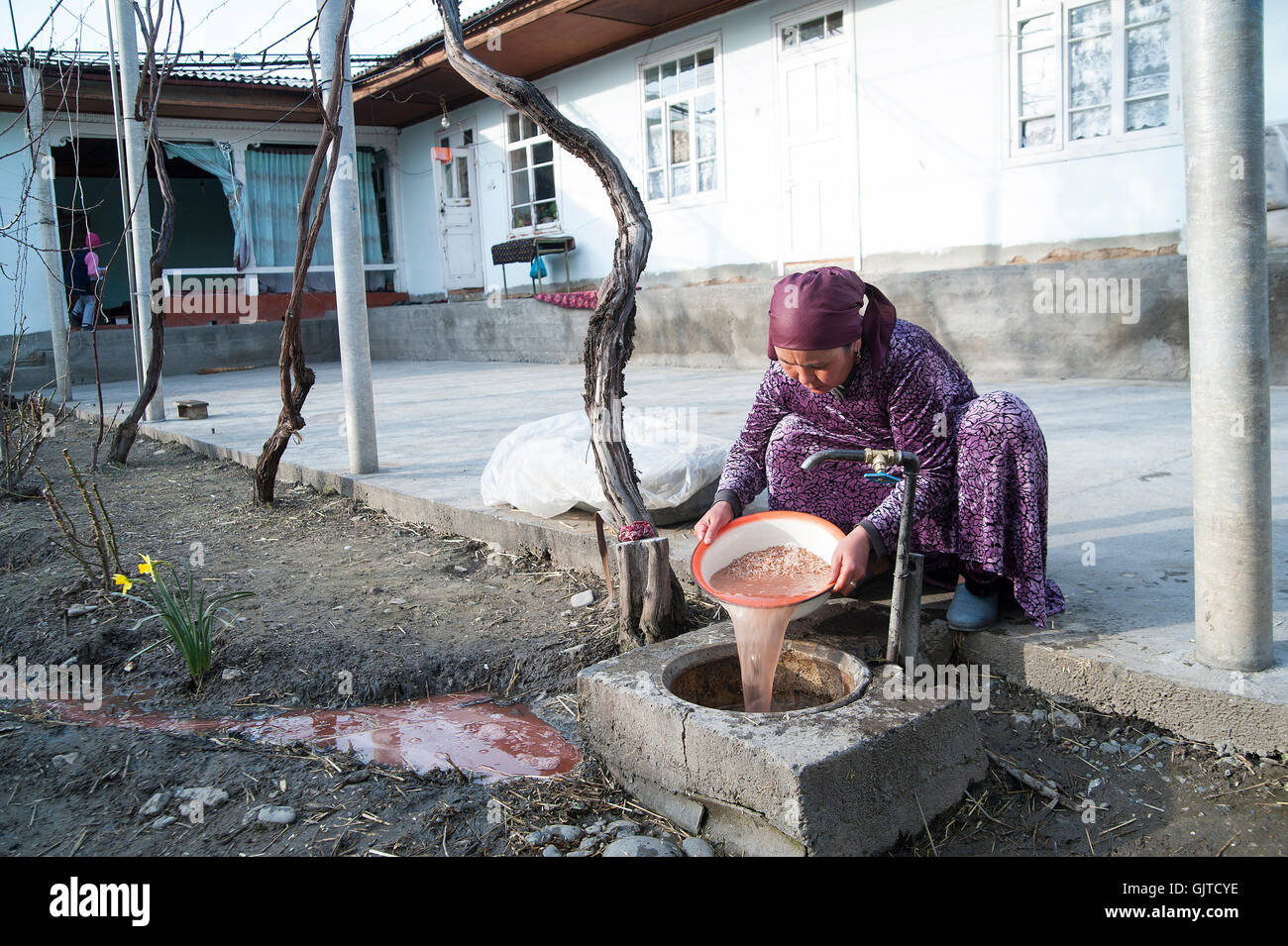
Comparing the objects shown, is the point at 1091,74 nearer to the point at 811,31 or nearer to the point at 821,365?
the point at 811,31

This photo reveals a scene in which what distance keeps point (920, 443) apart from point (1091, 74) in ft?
23.2

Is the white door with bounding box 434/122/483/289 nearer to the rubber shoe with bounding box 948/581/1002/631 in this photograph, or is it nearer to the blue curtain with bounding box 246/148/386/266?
the blue curtain with bounding box 246/148/386/266

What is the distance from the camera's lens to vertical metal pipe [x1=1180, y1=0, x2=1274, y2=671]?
214 centimetres

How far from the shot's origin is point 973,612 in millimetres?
2730

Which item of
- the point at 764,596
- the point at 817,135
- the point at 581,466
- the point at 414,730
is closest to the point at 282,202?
the point at 817,135

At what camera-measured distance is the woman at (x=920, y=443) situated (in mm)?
2512

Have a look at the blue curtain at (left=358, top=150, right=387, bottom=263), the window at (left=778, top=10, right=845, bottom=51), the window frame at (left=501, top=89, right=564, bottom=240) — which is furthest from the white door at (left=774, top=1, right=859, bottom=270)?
the blue curtain at (left=358, top=150, right=387, bottom=263)

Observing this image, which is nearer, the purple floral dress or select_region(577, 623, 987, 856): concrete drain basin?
select_region(577, 623, 987, 856): concrete drain basin

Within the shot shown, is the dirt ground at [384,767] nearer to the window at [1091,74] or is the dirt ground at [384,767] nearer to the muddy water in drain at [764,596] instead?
the muddy water in drain at [764,596]

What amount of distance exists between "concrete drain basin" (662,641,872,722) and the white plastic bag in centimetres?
124

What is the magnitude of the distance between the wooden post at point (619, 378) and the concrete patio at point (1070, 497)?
18.1 inches
